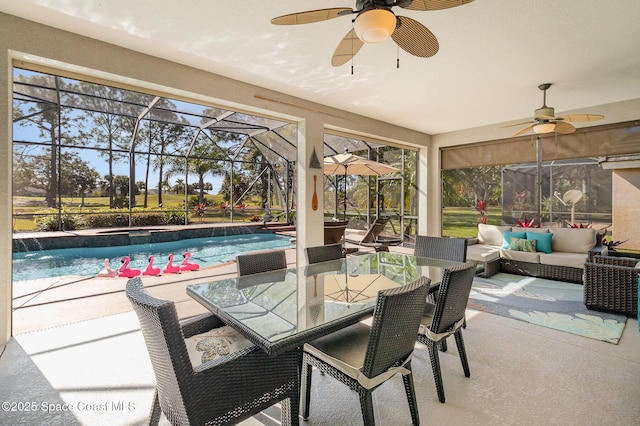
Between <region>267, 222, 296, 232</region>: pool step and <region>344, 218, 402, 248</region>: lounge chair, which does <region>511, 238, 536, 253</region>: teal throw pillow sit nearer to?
<region>344, 218, 402, 248</region>: lounge chair

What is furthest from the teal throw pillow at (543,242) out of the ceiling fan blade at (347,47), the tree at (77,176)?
the tree at (77,176)

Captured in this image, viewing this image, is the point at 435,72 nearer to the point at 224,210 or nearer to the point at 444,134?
the point at 444,134

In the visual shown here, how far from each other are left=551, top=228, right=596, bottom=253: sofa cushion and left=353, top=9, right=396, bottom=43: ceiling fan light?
5.17 metres

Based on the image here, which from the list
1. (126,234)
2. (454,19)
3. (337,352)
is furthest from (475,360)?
(126,234)

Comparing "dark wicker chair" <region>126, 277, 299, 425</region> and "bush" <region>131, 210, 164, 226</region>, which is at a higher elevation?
"bush" <region>131, 210, 164, 226</region>

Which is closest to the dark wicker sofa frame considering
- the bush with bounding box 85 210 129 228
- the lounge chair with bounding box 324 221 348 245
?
the lounge chair with bounding box 324 221 348 245

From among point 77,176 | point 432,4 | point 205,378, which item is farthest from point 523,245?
point 77,176

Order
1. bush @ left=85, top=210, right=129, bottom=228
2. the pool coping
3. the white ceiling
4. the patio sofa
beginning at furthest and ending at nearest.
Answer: bush @ left=85, top=210, right=129, bottom=228 → the pool coping → the patio sofa → the white ceiling

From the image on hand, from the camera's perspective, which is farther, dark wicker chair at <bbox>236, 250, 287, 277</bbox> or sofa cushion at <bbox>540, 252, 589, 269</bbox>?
sofa cushion at <bbox>540, 252, 589, 269</bbox>

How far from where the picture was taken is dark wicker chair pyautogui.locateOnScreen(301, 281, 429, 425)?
145cm

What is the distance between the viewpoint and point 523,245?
5.24 m

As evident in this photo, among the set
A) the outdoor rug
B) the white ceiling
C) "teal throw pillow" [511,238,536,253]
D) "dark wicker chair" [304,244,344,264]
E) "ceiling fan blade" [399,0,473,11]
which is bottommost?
the outdoor rug

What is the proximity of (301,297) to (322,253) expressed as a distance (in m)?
1.22

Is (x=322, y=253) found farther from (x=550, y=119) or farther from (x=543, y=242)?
(x=543, y=242)
